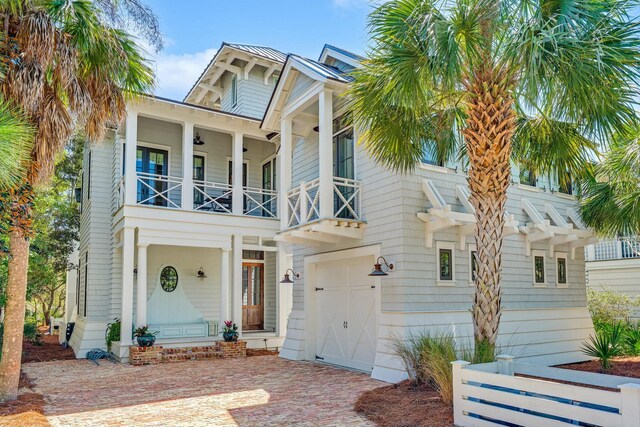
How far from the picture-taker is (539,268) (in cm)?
1330

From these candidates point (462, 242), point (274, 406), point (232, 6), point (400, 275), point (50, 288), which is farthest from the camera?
point (50, 288)

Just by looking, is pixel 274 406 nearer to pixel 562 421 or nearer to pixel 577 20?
pixel 562 421

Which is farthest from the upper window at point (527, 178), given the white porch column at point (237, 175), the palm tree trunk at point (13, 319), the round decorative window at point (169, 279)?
the palm tree trunk at point (13, 319)

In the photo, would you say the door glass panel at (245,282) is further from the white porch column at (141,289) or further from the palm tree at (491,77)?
the palm tree at (491,77)

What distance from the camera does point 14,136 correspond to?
5719mm

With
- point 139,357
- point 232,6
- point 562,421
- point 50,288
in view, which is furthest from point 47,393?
point 50,288

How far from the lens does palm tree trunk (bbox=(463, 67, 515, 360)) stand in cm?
752

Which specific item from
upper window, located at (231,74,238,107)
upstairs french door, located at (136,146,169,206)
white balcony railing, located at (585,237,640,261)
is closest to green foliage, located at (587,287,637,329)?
white balcony railing, located at (585,237,640,261)

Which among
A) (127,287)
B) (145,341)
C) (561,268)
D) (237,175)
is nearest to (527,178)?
(561,268)

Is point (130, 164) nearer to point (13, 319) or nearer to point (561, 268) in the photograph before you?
point (13, 319)

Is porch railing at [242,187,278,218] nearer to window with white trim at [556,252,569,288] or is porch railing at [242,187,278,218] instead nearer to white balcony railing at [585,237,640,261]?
window with white trim at [556,252,569,288]

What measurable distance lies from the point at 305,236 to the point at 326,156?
1.94m

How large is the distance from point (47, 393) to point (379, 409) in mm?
6224

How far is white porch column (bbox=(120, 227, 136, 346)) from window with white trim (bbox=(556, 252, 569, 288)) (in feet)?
37.7
